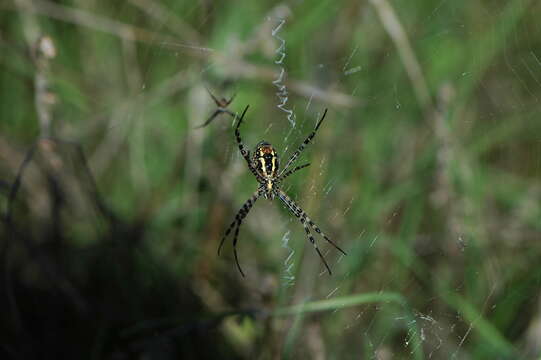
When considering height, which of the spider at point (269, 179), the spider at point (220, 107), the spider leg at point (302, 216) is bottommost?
the spider leg at point (302, 216)

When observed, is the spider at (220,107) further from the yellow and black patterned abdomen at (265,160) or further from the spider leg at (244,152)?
the yellow and black patterned abdomen at (265,160)

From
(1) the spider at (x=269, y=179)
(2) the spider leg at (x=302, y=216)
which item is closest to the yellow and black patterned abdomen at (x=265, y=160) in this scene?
(1) the spider at (x=269, y=179)

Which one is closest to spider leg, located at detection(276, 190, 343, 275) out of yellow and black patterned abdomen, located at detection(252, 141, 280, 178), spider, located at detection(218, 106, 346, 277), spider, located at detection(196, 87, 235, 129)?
spider, located at detection(218, 106, 346, 277)

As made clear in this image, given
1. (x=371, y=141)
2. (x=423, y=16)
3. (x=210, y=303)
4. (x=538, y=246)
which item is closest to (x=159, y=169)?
(x=210, y=303)

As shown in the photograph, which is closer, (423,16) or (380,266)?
(380,266)

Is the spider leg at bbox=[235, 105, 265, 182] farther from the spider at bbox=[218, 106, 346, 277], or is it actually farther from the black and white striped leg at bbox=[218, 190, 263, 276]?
the black and white striped leg at bbox=[218, 190, 263, 276]

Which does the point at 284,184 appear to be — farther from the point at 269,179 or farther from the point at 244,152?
the point at 244,152

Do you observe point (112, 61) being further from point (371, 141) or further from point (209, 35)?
point (371, 141)
